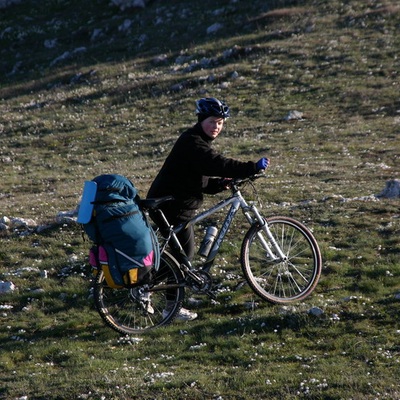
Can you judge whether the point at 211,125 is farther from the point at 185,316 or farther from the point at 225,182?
the point at 185,316

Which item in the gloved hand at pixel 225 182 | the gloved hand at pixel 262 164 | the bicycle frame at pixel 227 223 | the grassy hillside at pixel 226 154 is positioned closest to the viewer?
the grassy hillside at pixel 226 154

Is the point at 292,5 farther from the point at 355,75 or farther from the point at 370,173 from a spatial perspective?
the point at 370,173

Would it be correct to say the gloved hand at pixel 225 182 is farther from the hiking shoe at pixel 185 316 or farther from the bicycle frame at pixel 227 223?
the hiking shoe at pixel 185 316

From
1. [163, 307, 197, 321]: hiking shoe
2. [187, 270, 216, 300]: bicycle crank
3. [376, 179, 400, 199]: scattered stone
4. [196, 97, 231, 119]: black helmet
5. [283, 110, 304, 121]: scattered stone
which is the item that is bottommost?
[283, 110, 304, 121]: scattered stone

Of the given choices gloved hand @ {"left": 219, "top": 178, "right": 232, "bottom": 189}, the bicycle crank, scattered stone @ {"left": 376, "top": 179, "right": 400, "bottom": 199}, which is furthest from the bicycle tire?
scattered stone @ {"left": 376, "top": 179, "right": 400, "bottom": 199}

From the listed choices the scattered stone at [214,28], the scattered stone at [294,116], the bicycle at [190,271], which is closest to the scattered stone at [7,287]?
the bicycle at [190,271]

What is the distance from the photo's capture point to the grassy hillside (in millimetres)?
7879

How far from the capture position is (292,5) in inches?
1731

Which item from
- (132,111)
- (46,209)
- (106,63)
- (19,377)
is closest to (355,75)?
(132,111)

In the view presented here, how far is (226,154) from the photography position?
75.8ft

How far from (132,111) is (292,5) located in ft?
59.4

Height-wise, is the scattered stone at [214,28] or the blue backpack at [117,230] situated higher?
the blue backpack at [117,230]

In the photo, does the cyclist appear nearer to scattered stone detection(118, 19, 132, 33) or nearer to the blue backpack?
the blue backpack

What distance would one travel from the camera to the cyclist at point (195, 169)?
349 inches
